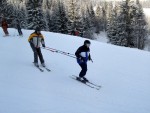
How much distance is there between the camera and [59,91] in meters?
9.16

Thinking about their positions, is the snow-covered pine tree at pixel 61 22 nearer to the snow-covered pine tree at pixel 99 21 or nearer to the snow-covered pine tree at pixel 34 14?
the snow-covered pine tree at pixel 34 14

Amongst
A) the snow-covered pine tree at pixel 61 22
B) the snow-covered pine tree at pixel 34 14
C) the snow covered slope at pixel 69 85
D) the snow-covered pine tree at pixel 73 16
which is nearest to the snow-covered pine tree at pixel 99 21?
the snow-covered pine tree at pixel 61 22

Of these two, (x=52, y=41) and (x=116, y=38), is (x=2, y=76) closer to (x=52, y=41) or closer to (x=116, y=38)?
(x=52, y=41)

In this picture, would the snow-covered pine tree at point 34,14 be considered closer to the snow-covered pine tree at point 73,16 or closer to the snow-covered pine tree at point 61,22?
the snow-covered pine tree at point 73,16

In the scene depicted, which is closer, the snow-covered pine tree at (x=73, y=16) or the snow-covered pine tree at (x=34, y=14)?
the snow-covered pine tree at (x=34, y=14)

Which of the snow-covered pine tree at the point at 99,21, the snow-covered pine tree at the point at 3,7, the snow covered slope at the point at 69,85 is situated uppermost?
the snow-covered pine tree at the point at 3,7

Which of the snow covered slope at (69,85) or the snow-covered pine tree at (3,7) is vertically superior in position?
the snow-covered pine tree at (3,7)

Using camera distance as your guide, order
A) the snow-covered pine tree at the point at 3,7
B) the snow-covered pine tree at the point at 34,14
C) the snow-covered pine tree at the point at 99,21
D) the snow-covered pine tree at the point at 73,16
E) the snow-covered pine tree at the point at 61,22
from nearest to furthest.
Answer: the snow-covered pine tree at the point at 34,14 → the snow-covered pine tree at the point at 73,16 → the snow-covered pine tree at the point at 61,22 → the snow-covered pine tree at the point at 3,7 → the snow-covered pine tree at the point at 99,21

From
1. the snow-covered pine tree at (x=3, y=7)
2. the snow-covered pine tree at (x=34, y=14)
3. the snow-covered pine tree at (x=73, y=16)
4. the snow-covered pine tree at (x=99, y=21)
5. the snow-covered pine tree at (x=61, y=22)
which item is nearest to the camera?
the snow-covered pine tree at (x=34, y=14)

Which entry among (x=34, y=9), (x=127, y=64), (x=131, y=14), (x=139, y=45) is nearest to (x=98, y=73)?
(x=127, y=64)

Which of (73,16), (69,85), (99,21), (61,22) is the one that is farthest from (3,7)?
(99,21)

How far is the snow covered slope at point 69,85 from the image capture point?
7.89 m

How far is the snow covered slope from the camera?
7887mm

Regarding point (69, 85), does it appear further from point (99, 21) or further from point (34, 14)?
point (99, 21)
